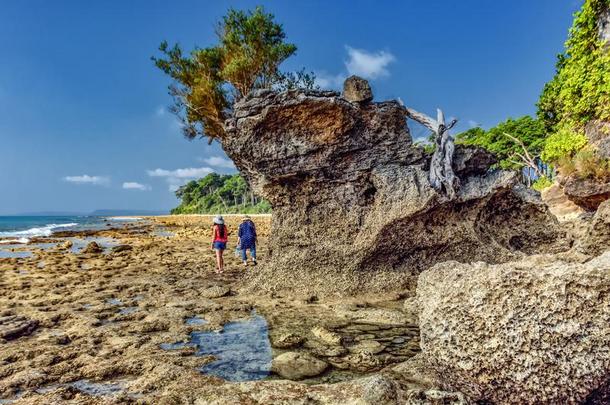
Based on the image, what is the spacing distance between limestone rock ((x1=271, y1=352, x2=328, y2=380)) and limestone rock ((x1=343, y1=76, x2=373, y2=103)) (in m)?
5.25

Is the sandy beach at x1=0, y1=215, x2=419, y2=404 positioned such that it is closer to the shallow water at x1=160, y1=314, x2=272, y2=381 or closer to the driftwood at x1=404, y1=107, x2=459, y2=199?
the shallow water at x1=160, y1=314, x2=272, y2=381

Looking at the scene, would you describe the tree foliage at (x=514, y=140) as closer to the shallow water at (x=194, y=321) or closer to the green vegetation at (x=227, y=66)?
the green vegetation at (x=227, y=66)

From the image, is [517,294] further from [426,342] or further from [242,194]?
[242,194]

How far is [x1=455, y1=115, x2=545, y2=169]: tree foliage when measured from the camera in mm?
36375

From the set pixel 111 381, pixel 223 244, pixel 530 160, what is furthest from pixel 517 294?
pixel 530 160

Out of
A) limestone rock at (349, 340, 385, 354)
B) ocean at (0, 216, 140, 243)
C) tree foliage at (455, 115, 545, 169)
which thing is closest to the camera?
limestone rock at (349, 340, 385, 354)

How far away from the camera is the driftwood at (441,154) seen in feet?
24.5

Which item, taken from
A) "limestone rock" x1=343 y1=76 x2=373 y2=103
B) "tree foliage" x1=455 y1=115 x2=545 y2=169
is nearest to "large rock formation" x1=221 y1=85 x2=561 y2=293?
"limestone rock" x1=343 y1=76 x2=373 y2=103

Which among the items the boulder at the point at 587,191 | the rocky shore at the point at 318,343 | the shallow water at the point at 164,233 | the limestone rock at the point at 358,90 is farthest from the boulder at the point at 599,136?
the shallow water at the point at 164,233

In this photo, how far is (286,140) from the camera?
25.5 ft

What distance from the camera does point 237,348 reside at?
16.1 ft

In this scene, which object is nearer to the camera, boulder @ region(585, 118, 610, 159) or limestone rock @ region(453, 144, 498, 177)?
limestone rock @ region(453, 144, 498, 177)

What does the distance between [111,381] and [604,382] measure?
177 inches

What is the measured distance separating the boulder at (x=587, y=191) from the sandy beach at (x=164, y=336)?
10.8 metres
